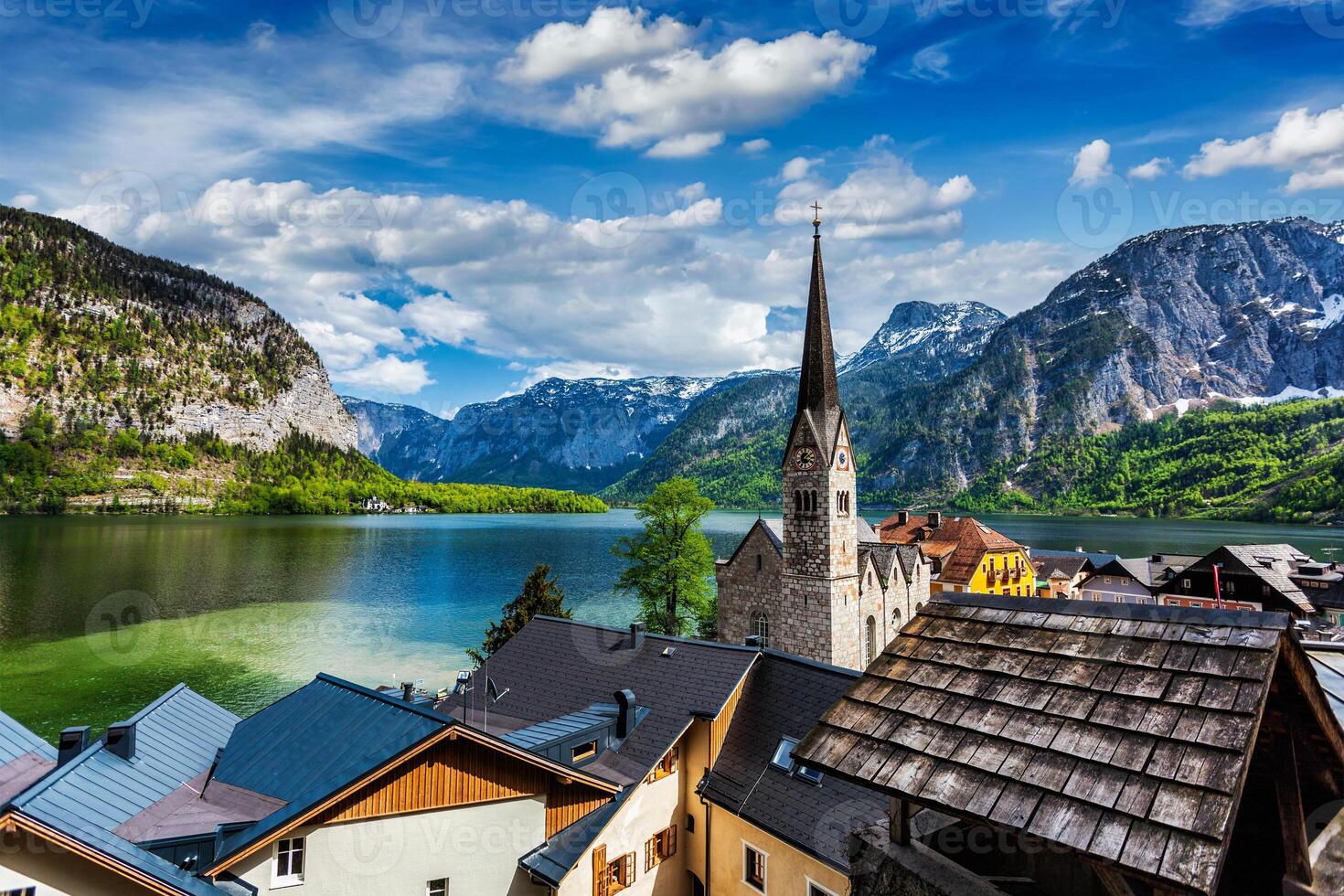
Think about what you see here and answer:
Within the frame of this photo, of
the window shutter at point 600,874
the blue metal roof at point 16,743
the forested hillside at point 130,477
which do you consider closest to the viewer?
the blue metal roof at point 16,743

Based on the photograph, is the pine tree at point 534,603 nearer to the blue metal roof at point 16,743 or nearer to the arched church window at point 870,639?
the arched church window at point 870,639

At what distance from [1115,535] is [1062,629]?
147578 mm

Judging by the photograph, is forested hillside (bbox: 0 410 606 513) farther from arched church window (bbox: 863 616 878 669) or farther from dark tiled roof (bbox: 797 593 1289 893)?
dark tiled roof (bbox: 797 593 1289 893)

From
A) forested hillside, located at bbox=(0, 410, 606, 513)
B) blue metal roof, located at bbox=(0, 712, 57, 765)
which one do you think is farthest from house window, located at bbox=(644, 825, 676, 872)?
forested hillside, located at bbox=(0, 410, 606, 513)

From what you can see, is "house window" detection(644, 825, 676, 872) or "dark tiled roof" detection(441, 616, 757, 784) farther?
"dark tiled roof" detection(441, 616, 757, 784)

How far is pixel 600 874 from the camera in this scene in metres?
13.9

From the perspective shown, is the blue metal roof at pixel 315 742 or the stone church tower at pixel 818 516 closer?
the blue metal roof at pixel 315 742

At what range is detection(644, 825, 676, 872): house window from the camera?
49.7 feet

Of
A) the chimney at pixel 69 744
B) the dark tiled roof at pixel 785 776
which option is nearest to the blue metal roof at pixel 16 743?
the chimney at pixel 69 744

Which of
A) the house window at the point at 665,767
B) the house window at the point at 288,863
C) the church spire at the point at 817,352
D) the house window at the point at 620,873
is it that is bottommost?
the house window at the point at 620,873

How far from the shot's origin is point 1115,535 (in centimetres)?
12775

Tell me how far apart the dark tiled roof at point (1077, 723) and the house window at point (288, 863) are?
10.4 m

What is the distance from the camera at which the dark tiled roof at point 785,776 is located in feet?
41.8

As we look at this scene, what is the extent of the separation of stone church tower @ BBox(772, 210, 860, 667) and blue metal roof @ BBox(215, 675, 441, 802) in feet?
61.2
